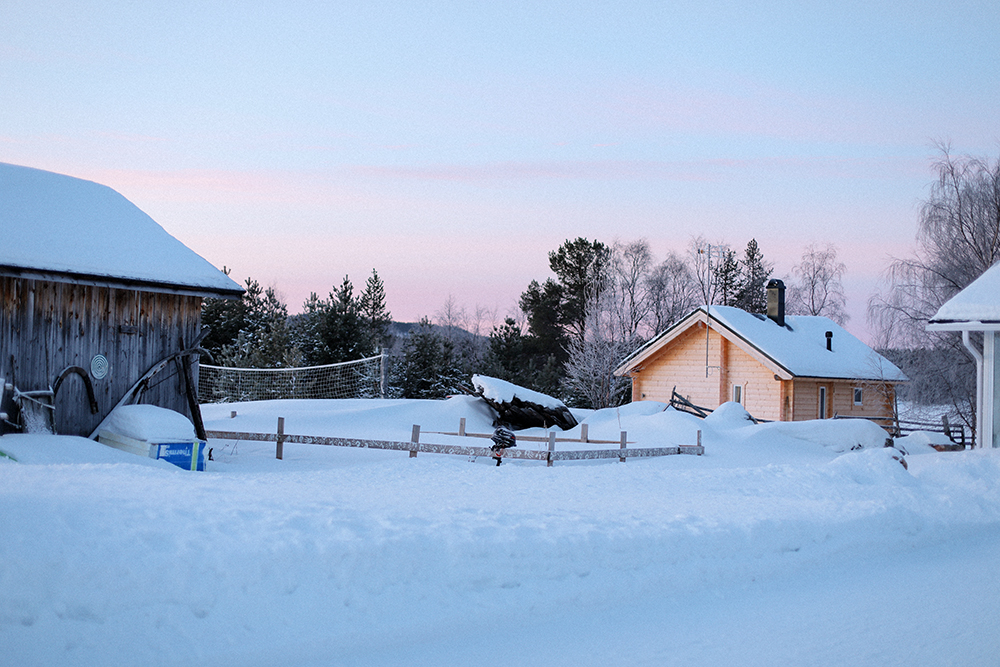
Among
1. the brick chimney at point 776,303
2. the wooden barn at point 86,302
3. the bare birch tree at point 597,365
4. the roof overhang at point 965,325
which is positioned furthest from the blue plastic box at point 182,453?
the bare birch tree at point 597,365

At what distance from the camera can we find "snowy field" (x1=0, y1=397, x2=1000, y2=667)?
5.96 m

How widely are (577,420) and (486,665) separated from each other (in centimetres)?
2214

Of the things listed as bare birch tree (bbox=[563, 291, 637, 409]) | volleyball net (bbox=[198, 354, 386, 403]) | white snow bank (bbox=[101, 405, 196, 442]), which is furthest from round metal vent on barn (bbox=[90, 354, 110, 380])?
bare birch tree (bbox=[563, 291, 637, 409])

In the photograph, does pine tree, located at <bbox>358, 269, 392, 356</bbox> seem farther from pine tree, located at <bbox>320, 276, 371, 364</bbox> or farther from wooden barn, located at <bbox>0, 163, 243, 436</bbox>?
wooden barn, located at <bbox>0, 163, 243, 436</bbox>

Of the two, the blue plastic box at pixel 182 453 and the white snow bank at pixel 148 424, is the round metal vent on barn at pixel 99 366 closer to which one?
the white snow bank at pixel 148 424

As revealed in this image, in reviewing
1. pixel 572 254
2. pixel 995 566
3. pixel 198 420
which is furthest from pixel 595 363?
pixel 995 566

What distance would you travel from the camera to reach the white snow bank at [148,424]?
13.6 m

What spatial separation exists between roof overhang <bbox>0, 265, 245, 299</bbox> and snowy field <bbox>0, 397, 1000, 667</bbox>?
8.30 feet

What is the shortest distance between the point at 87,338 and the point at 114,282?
1087 millimetres

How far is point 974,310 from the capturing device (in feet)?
60.0

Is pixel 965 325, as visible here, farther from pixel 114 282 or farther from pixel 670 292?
pixel 670 292

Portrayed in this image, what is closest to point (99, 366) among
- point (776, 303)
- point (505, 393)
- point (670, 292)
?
point (505, 393)

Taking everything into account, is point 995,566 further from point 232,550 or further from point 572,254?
point 572,254

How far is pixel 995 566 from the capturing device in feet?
30.5
